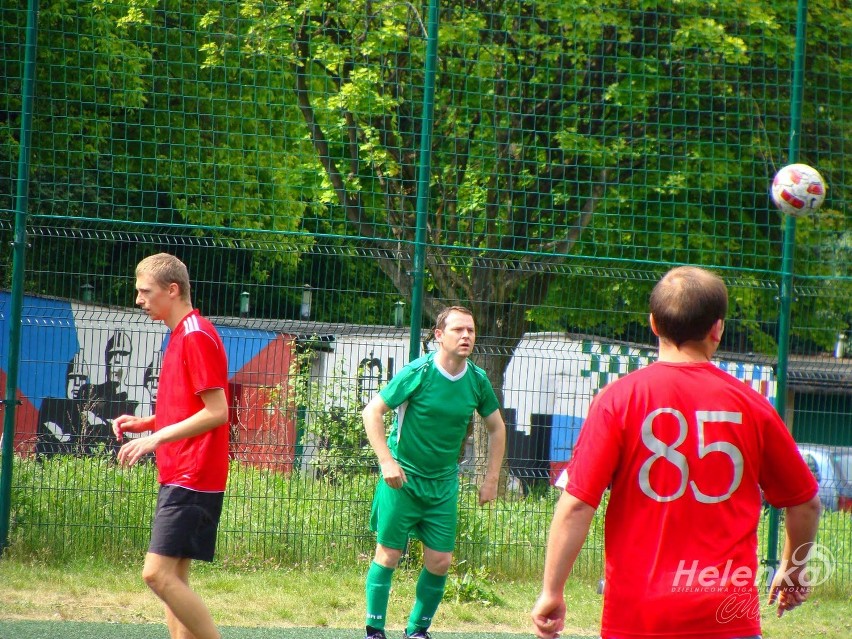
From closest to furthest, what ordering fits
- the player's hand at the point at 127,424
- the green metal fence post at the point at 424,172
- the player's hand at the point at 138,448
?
1. the player's hand at the point at 138,448
2. the player's hand at the point at 127,424
3. the green metal fence post at the point at 424,172

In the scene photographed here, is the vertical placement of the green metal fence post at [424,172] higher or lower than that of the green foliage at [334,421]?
higher

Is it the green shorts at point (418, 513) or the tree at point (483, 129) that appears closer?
the green shorts at point (418, 513)

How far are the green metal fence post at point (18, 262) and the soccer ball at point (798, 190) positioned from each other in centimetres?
519

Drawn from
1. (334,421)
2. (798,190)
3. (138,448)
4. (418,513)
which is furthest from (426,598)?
(798,190)

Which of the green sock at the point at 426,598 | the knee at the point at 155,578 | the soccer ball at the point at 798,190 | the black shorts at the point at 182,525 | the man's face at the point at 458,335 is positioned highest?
the soccer ball at the point at 798,190

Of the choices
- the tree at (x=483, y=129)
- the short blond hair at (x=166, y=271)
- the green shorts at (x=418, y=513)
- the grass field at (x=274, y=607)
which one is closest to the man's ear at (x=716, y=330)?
the short blond hair at (x=166, y=271)

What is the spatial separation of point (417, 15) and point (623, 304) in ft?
10.3

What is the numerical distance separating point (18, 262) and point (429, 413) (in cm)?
314

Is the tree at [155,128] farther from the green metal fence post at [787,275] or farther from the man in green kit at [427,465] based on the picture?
the green metal fence post at [787,275]

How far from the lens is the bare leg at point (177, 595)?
3885 millimetres

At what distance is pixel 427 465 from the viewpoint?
5082 millimetres

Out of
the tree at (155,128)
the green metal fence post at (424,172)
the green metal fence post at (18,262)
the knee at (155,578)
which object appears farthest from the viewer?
the tree at (155,128)

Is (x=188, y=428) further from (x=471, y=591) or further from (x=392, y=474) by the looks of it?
(x=471, y=591)

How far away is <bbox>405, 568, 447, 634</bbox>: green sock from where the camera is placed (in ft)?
16.7
